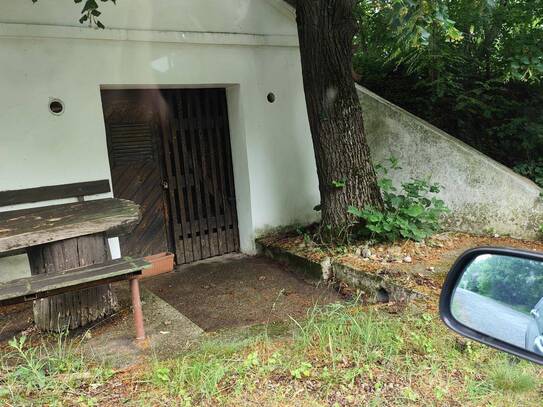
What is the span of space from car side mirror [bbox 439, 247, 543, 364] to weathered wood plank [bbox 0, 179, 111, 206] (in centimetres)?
406

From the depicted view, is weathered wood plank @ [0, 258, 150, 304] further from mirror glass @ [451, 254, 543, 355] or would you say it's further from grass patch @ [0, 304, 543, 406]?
mirror glass @ [451, 254, 543, 355]

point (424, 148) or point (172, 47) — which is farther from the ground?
point (172, 47)

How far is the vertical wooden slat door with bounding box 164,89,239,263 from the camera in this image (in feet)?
19.4

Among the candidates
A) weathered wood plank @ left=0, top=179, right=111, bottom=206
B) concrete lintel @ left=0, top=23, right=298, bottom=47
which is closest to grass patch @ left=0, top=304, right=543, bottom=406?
weathered wood plank @ left=0, top=179, right=111, bottom=206

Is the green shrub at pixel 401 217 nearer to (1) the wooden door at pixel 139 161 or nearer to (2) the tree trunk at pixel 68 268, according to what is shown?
(1) the wooden door at pixel 139 161

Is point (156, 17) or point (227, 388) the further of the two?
point (156, 17)

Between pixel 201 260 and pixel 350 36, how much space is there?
3392 mm

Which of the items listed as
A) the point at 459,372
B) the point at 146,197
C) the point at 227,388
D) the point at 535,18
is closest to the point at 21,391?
the point at 227,388

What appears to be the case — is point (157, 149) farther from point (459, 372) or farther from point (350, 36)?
point (459, 372)

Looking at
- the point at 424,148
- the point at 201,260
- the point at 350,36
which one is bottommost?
the point at 201,260

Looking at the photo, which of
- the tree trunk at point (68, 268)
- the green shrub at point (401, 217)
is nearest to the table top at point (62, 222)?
the tree trunk at point (68, 268)

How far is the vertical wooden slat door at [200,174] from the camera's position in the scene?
5922mm

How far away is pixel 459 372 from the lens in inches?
111

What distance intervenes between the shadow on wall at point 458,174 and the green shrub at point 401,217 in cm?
33
